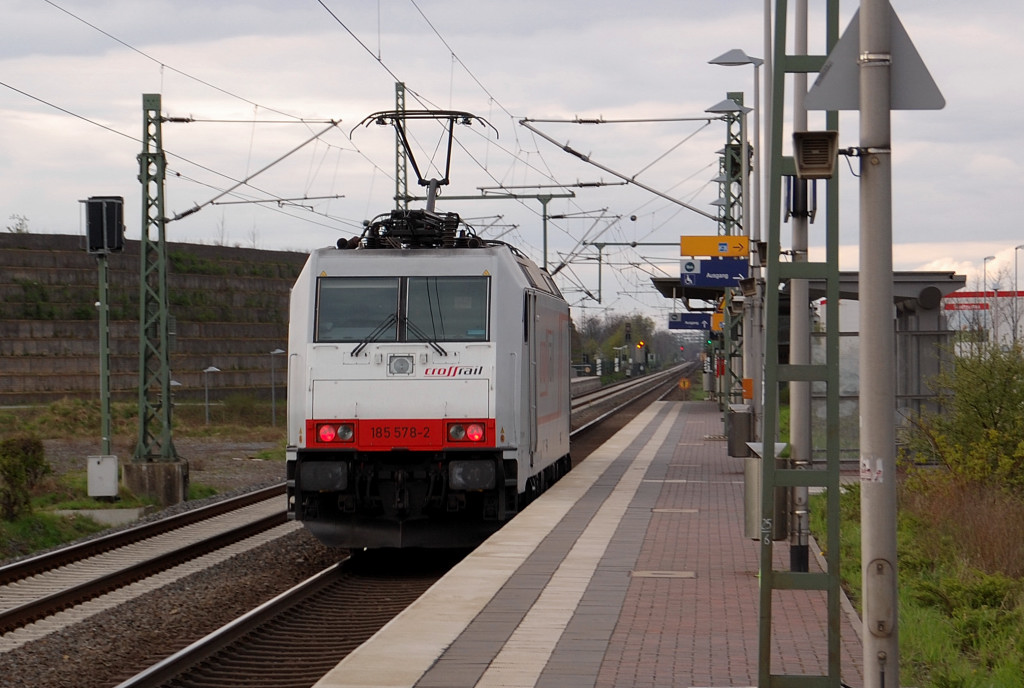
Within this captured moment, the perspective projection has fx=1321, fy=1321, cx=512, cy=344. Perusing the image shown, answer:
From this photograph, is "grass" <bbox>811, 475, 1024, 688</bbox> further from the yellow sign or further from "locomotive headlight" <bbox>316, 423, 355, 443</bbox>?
the yellow sign

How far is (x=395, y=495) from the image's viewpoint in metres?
14.3

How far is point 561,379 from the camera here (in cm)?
1986

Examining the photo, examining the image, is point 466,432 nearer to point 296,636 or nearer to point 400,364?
point 400,364

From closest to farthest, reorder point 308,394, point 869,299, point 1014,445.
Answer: point 869,299 → point 308,394 → point 1014,445

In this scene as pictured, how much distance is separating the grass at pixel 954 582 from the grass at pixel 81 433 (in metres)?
11.6

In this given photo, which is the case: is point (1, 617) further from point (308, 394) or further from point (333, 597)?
point (308, 394)

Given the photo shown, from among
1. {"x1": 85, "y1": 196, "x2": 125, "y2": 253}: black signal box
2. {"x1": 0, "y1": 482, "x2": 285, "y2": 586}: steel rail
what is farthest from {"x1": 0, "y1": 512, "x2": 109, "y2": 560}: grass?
{"x1": 85, "y1": 196, "x2": 125, "y2": 253}: black signal box

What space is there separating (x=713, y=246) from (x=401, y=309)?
36.5ft

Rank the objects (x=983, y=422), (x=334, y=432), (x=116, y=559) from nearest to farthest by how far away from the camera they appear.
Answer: (x=334, y=432), (x=116, y=559), (x=983, y=422)

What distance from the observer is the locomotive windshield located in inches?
582

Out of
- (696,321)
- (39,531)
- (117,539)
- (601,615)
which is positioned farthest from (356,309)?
(696,321)

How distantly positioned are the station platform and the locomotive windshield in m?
2.39

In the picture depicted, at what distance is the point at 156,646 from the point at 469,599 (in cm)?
268

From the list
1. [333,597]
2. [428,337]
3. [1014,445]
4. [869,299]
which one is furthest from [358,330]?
[869,299]
